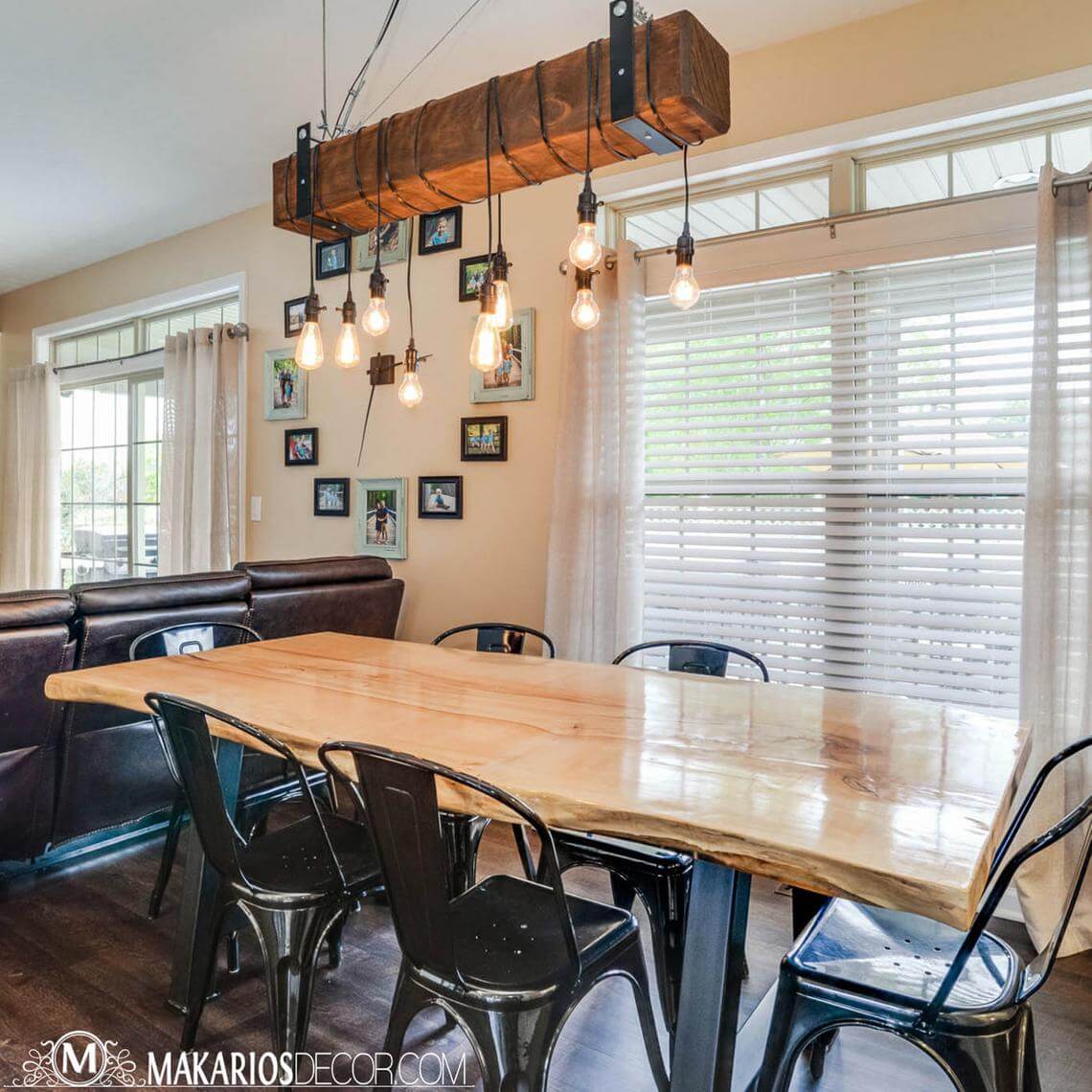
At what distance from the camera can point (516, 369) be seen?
3.48 m

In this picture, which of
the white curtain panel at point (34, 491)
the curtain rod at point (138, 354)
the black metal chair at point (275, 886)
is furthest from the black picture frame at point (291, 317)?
the black metal chair at point (275, 886)

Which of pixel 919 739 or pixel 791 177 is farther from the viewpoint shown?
pixel 791 177

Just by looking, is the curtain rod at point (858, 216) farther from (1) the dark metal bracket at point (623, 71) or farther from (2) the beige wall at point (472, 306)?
(1) the dark metal bracket at point (623, 71)

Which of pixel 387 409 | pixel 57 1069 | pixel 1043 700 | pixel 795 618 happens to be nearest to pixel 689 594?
pixel 795 618

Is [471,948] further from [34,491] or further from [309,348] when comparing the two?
[34,491]

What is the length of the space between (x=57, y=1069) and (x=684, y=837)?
58.7 inches

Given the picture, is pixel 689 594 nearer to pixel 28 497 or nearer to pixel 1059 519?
pixel 1059 519

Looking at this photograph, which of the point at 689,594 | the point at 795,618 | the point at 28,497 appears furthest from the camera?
the point at 28,497

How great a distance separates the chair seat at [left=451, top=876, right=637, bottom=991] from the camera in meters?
1.30

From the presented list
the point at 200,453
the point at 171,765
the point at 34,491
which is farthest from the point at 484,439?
the point at 34,491

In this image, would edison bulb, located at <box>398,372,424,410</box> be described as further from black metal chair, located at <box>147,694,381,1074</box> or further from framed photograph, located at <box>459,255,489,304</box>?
framed photograph, located at <box>459,255,489,304</box>

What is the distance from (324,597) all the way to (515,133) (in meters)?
1.98

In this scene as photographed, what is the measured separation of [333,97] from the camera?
10.8ft

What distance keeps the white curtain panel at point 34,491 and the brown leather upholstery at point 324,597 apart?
358 cm
